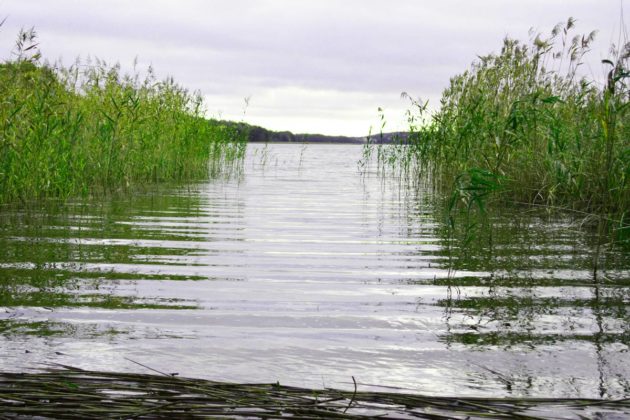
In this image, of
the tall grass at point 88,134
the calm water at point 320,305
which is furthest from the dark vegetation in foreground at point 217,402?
the tall grass at point 88,134

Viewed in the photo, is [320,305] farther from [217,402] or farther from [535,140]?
[535,140]

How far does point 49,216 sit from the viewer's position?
9289 mm

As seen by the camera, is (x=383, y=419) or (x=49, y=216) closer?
(x=383, y=419)

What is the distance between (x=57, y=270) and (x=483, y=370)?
11.9 ft

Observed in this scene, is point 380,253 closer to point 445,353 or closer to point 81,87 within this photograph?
point 445,353

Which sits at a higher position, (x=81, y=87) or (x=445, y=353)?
(x=81, y=87)

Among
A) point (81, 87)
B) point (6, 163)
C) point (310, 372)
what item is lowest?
point (310, 372)

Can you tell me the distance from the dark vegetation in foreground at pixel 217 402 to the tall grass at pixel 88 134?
22.5ft

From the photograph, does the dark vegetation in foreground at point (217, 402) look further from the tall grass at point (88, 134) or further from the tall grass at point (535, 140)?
the tall grass at point (88, 134)

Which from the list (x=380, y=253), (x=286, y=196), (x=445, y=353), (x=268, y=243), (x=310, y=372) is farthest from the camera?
(x=286, y=196)

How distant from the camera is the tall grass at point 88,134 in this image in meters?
9.48

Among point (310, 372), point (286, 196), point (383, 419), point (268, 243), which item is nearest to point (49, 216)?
point (268, 243)

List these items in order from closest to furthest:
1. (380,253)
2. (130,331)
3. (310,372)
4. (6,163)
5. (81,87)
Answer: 1. (310,372)
2. (130,331)
3. (380,253)
4. (6,163)
5. (81,87)

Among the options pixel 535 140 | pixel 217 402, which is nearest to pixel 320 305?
pixel 217 402
